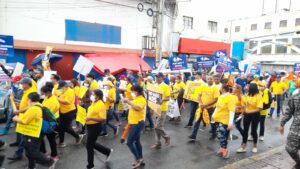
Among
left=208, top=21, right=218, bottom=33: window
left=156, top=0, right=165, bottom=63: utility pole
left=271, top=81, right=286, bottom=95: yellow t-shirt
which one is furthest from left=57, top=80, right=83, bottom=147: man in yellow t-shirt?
left=208, top=21, right=218, bottom=33: window

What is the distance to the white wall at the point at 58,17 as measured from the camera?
14.2 m

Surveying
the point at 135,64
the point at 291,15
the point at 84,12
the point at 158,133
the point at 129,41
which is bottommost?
the point at 158,133

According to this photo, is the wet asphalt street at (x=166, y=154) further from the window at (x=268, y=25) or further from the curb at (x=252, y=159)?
the window at (x=268, y=25)

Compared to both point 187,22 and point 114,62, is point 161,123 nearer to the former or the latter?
point 114,62

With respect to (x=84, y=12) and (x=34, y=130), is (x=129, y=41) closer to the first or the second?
(x=84, y=12)

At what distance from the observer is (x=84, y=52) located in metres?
16.2

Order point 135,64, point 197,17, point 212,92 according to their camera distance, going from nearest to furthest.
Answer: point 212,92 < point 135,64 < point 197,17

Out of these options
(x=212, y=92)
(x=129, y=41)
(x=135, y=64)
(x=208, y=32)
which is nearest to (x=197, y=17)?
(x=208, y=32)

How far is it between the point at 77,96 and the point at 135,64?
8575mm

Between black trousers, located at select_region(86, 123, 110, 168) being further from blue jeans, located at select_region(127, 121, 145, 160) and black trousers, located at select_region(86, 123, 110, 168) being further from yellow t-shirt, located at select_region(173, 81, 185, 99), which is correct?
yellow t-shirt, located at select_region(173, 81, 185, 99)

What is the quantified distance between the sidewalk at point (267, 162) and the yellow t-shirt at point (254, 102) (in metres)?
1.14

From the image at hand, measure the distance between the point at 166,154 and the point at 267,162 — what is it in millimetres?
2263

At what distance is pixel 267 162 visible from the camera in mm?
5676

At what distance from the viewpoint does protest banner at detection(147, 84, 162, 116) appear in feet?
20.3
